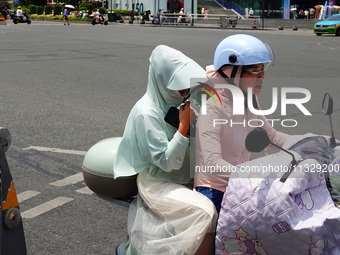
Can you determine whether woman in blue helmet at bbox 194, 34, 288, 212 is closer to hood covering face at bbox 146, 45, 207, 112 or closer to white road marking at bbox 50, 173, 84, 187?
hood covering face at bbox 146, 45, 207, 112

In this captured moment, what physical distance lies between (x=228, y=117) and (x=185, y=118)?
0.20 meters

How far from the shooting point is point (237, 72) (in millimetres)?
2619

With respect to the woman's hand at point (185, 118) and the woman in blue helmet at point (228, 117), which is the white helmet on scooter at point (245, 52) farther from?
the woman's hand at point (185, 118)

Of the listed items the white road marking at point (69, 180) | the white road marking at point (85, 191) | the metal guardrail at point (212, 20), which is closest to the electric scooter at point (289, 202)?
the white road marking at point (85, 191)

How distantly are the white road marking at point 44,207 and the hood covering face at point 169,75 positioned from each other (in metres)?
1.91

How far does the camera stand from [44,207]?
443 centimetres

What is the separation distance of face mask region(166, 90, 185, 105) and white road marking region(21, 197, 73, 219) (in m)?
1.93

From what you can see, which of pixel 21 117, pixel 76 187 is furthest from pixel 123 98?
pixel 76 187

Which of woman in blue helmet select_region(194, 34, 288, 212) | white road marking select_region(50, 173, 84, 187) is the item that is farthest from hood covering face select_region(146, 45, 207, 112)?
white road marking select_region(50, 173, 84, 187)

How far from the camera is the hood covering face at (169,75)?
2682mm

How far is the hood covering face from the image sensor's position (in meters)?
2.68

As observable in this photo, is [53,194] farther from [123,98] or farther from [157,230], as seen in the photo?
[123,98]

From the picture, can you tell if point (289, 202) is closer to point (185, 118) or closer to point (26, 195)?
point (185, 118)

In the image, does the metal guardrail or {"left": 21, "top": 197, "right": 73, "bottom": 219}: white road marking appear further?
the metal guardrail
